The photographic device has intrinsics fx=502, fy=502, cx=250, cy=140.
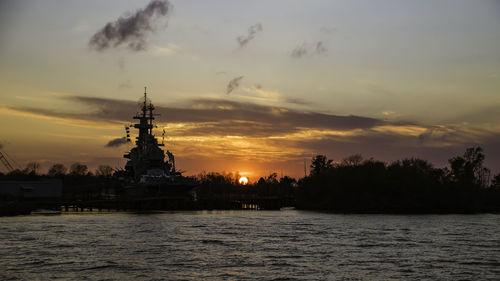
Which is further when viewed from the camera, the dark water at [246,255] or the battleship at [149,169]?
A: the battleship at [149,169]

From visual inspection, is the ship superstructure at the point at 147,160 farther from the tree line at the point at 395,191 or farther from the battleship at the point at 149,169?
the tree line at the point at 395,191

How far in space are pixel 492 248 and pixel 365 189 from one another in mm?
75483

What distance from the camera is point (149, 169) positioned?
133375 millimetres

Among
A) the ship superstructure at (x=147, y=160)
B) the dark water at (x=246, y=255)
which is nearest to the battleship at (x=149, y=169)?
the ship superstructure at (x=147, y=160)

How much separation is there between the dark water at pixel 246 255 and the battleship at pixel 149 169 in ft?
216

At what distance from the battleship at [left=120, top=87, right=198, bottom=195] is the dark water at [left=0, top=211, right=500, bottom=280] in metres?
65.8

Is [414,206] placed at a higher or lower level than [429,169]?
lower

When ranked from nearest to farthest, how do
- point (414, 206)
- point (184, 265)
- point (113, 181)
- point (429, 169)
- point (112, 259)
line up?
point (184, 265) → point (112, 259) → point (414, 206) → point (429, 169) → point (113, 181)

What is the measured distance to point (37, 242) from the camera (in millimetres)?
43656

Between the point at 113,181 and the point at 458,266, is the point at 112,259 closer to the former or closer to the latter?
the point at 458,266

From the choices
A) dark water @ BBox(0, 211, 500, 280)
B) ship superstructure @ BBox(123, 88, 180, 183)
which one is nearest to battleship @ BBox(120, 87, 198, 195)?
ship superstructure @ BBox(123, 88, 180, 183)

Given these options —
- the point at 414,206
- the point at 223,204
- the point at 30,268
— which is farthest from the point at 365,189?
the point at 30,268

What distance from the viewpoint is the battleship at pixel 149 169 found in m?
122

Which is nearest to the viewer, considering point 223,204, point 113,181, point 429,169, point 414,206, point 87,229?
point 87,229
